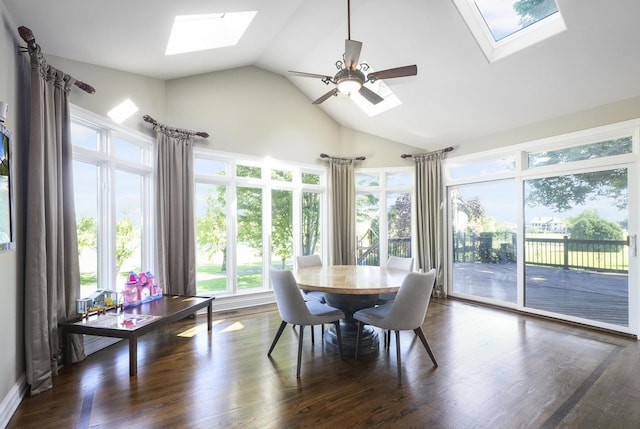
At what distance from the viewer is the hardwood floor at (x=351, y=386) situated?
2035mm

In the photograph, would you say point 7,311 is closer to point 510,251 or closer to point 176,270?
point 176,270

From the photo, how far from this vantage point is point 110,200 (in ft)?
11.1

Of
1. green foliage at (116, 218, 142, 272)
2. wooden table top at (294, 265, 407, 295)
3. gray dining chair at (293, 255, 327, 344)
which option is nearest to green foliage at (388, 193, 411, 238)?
gray dining chair at (293, 255, 327, 344)

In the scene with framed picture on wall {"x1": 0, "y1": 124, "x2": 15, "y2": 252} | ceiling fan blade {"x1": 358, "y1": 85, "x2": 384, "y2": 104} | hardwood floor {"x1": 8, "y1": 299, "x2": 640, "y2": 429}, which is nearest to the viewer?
framed picture on wall {"x1": 0, "y1": 124, "x2": 15, "y2": 252}

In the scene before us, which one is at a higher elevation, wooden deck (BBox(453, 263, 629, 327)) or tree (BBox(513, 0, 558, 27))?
tree (BBox(513, 0, 558, 27))

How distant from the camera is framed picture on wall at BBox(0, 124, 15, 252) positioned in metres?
1.91

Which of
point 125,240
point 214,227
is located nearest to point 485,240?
point 214,227

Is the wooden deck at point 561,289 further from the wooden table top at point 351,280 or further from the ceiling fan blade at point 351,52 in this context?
the ceiling fan blade at point 351,52

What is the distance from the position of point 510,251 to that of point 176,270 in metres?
4.75

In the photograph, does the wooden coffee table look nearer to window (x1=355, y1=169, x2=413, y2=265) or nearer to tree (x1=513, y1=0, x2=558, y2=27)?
window (x1=355, y1=169, x2=413, y2=265)

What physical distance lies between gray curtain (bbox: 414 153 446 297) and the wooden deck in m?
0.49

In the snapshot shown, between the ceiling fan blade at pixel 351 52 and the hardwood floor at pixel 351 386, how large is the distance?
261 centimetres

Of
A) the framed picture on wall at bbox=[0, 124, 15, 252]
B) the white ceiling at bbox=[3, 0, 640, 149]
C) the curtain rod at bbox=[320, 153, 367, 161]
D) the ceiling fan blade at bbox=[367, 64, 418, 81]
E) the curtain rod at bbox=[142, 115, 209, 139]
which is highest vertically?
the white ceiling at bbox=[3, 0, 640, 149]

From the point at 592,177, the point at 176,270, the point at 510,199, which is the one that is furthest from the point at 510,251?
the point at 176,270
